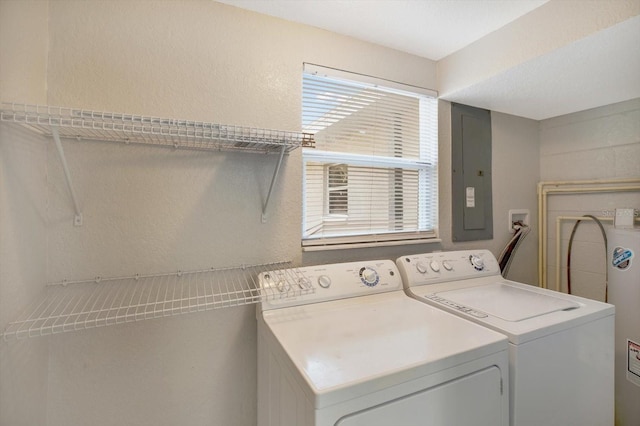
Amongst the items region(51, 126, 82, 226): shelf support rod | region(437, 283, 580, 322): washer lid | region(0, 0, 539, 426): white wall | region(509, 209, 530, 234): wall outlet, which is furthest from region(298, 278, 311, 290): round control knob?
region(509, 209, 530, 234): wall outlet

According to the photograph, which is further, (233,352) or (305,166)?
(305,166)

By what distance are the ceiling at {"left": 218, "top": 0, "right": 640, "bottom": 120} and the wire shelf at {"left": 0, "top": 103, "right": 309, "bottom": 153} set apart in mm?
731

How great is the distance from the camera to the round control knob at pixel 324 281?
137 cm

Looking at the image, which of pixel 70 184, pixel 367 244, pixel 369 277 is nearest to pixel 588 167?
pixel 367 244

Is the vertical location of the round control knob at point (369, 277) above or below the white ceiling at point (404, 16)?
below

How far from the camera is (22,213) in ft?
3.10

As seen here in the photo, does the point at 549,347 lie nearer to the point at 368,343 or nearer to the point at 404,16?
the point at 368,343

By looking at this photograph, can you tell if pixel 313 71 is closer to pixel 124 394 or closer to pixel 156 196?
pixel 156 196

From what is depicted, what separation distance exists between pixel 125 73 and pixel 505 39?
194 cm

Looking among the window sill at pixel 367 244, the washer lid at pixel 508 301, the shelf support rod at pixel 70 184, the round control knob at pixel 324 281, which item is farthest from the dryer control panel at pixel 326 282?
the shelf support rod at pixel 70 184

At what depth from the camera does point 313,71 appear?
5.11 feet

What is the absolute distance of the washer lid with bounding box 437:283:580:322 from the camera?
1.23 m

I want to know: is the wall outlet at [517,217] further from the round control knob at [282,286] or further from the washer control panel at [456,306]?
the round control knob at [282,286]

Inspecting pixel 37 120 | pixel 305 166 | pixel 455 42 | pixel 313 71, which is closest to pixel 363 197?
pixel 305 166
